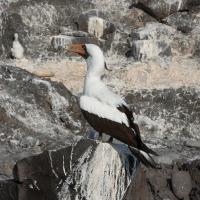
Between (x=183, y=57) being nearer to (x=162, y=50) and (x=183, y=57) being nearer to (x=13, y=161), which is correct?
(x=162, y=50)

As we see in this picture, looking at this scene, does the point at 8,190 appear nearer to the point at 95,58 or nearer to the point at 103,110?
the point at 103,110

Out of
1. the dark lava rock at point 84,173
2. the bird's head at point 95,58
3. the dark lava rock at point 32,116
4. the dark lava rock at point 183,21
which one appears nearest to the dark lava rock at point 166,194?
the dark lava rock at point 84,173

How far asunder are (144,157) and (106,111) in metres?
0.74

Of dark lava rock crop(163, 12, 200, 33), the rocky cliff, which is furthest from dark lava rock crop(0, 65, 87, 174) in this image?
dark lava rock crop(163, 12, 200, 33)

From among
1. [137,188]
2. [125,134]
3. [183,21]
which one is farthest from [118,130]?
[183,21]

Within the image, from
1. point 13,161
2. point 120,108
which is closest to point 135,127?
point 120,108

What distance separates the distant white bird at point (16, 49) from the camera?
17797mm

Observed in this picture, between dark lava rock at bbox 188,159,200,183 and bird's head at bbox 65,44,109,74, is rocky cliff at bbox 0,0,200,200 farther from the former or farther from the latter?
bird's head at bbox 65,44,109,74

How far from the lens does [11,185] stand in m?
6.64

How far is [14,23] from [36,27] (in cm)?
111

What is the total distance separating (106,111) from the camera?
5.95m

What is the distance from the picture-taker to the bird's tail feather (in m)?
5.70

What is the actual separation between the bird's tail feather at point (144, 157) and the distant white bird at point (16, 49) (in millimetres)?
12731

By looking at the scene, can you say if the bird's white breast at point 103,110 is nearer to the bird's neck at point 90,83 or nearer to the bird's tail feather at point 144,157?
the bird's neck at point 90,83
